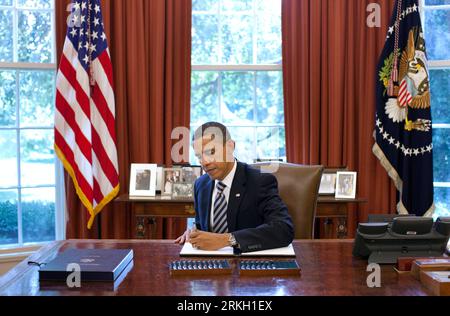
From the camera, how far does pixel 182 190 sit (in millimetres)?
3883

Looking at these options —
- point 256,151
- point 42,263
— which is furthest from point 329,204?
point 42,263

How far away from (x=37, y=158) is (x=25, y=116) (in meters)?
0.34

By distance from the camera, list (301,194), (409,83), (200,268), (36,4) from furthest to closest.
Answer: (36,4) < (409,83) < (301,194) < (200,268)

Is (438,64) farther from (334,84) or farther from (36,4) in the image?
(36,4)

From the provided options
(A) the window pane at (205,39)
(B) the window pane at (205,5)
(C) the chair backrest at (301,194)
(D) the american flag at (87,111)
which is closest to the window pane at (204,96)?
(A) the window pane at (205,39)

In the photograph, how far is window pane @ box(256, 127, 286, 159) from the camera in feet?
14.9

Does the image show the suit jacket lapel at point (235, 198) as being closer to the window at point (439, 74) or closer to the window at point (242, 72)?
the window at point (242, 72)

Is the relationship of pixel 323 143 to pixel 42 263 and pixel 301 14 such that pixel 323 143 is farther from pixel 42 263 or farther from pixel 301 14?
pixel 42 263

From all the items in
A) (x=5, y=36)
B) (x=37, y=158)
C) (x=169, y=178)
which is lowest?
(x=169, y=178)

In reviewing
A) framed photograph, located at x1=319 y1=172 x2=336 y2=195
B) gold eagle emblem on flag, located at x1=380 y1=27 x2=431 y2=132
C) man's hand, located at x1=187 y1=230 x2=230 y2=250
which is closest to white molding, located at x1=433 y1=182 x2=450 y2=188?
gold eagle emblem on flag, located at x1=380 y1=27 x2=431 y2=132

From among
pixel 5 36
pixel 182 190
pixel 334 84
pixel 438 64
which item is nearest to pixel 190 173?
pixel 182 190

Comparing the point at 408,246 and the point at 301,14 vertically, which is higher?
the point at 301,14

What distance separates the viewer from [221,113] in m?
4.57
